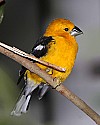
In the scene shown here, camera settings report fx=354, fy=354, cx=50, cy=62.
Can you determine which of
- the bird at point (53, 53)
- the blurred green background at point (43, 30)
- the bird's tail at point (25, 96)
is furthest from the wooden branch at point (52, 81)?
the blurred green background at point (43, 30)

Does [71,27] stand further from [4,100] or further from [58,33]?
[4,100]

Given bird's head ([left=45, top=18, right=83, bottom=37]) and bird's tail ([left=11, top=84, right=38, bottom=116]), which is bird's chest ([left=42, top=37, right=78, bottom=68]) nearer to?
bird's head ([left=45, top=18, right=83, bottom=37])

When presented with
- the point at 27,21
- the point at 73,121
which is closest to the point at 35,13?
the point at 27,21

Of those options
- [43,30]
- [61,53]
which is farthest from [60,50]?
[43,30]

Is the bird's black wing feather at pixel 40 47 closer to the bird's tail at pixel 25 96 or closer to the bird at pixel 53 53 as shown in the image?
the bird at pixel 53 53

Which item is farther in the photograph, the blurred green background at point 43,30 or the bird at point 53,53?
the blurred green background at point 43,30

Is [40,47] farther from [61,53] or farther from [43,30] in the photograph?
[43,30]

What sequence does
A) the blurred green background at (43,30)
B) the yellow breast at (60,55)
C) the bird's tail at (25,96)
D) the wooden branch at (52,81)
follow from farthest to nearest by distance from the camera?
1. the blurred green background at (43,30)
2. the bird's tail at (25,96)
3. the yellow breast at (60,55)
4. the wooden branch at (52,81)
